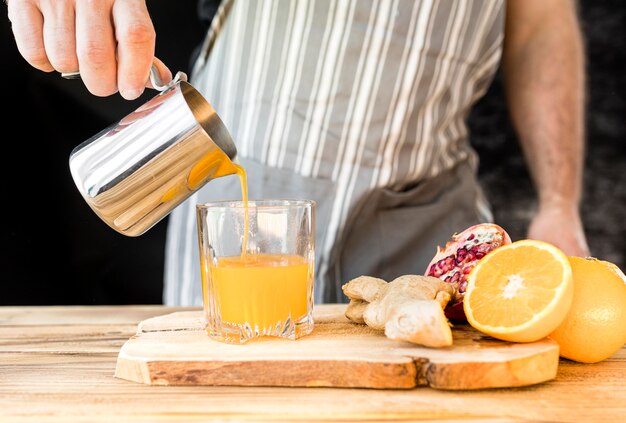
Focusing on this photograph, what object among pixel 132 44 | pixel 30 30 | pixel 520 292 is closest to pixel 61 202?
pixel 30 30

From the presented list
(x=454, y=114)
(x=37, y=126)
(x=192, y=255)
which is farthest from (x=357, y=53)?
(x=37, y=126)

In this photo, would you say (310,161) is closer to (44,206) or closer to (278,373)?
(278,373)

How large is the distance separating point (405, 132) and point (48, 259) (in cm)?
120

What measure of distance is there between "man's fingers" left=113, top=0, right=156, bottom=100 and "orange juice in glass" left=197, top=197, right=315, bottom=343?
199 mm

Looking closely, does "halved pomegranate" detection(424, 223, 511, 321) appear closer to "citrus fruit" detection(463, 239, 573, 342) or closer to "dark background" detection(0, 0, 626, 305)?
"citrus fruit" detection(463, 239, 573, 342)

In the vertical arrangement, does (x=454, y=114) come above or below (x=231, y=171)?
above

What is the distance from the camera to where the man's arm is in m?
1.85

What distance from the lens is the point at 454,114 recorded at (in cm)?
174

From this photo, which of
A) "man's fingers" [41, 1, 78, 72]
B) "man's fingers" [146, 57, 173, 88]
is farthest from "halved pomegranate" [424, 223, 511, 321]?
"man's fingers" [41, 1, 78, 72]

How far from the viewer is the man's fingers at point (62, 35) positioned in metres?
1.00

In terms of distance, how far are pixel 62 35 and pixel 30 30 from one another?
7 cm

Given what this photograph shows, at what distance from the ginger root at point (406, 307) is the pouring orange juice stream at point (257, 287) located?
10 cm

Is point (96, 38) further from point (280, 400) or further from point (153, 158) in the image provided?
point (280, 400)

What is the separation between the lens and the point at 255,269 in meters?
1.03
